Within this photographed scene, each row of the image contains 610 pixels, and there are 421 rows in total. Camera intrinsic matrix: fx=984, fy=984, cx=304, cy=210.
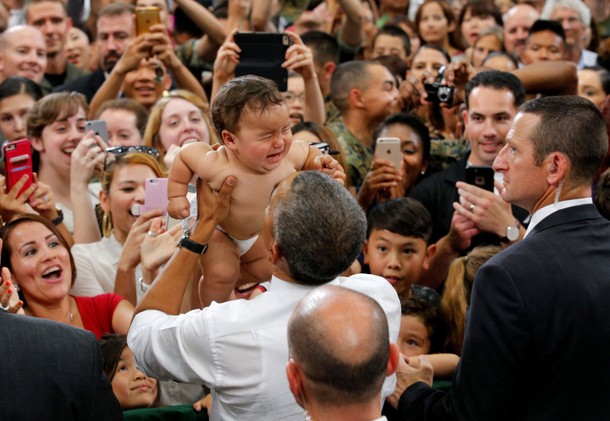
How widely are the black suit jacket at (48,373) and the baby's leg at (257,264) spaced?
37.9 inches

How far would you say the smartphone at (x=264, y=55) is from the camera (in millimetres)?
5020

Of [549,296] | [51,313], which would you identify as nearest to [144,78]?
[51,313]

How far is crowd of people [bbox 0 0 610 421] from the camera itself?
2711 millimetres

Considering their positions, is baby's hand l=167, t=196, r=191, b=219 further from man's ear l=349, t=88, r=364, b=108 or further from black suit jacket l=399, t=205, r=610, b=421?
man's ear l=349, t=88, r=364, b=108

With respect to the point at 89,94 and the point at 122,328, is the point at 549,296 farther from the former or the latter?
the point at 89,94

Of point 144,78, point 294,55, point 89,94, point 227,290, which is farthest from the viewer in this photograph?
point 89,94

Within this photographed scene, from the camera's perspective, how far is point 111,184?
493 cm

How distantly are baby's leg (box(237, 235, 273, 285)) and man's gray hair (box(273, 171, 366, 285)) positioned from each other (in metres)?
0.89

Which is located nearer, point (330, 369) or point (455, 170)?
point (330, 369)

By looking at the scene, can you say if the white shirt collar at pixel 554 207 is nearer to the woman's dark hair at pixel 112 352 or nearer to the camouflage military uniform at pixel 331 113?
the woman's dark hair at pixel 112 352

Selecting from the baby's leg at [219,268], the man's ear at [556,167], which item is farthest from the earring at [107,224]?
the man's ear at [556,167]

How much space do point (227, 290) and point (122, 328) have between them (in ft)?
2.48

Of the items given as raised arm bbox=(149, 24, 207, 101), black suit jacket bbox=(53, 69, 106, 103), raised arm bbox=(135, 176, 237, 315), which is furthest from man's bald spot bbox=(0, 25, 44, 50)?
raised arm bbox=(135, 176, 237, 315)

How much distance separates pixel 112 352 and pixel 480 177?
78.2 inches
